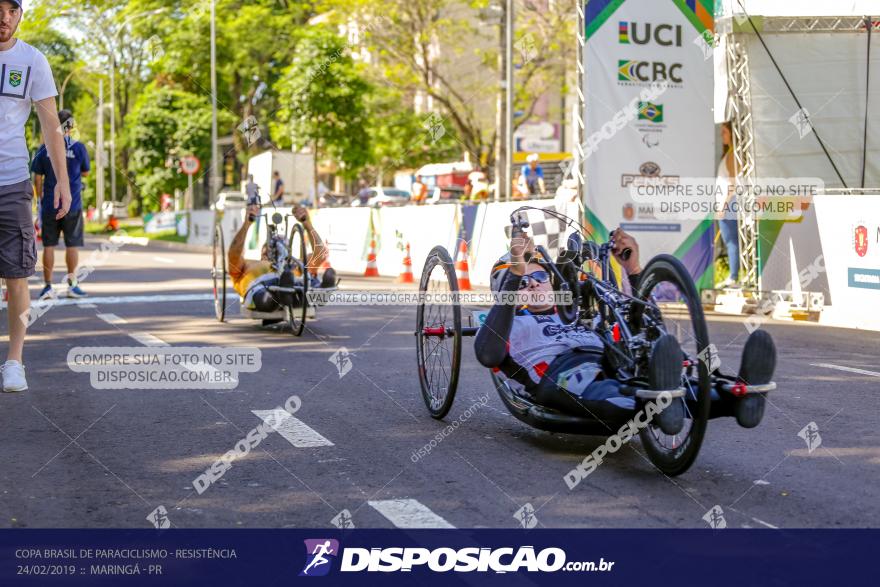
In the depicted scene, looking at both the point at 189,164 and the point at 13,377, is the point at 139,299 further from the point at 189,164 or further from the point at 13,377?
the point at 189,164

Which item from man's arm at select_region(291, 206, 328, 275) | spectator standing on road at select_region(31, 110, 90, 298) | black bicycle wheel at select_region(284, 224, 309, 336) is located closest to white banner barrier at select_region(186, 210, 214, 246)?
spectator standing on road at select_region(31, 110, 90, 298)

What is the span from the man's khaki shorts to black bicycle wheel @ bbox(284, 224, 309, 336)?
12.1 feet

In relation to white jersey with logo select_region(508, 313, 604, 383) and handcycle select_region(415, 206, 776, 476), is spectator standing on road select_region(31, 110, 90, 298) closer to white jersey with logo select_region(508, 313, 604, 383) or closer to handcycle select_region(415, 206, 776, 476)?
handcycle select_region(415, 206, 776, 476)

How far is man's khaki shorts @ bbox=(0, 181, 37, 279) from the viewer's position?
7.00 m

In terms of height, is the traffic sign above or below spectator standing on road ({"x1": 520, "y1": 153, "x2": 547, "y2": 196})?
above

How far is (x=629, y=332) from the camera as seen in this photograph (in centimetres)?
543

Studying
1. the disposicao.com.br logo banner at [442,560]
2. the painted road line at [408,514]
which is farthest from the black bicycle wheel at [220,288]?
the disposicao.com.br logo banner at [442,560]

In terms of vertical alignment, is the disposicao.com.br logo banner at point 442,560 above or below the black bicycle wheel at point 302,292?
below

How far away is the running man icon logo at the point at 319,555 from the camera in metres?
3.96

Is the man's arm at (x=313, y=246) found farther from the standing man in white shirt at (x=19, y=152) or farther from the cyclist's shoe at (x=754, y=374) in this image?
the cyclist's shoe at (x=754, y=374)

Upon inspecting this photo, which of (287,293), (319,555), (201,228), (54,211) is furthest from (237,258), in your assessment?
(201,228)

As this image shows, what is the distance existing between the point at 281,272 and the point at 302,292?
0.38 metres

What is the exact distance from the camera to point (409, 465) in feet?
18.1

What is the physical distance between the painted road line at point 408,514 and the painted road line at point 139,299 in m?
9.56
